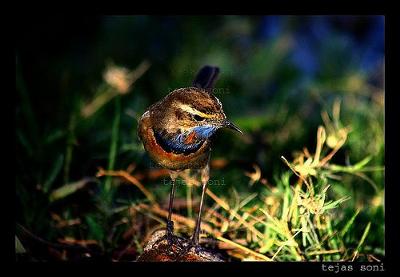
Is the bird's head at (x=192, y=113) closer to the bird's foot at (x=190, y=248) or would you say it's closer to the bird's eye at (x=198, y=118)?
the bird's eye at (x=198, y=118)

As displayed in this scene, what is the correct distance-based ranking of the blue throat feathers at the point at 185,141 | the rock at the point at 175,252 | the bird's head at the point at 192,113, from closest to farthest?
1. the bird's head at the point at 192,113
2. the blue throat feathers at the point at 185,141
3. the rock at the point at 175,252

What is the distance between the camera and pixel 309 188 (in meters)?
2.10

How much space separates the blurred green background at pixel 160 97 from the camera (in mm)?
2533

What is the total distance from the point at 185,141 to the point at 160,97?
1.48 meters

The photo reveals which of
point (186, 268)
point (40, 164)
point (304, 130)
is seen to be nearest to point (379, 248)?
point (186, 268)

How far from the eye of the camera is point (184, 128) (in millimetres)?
1986

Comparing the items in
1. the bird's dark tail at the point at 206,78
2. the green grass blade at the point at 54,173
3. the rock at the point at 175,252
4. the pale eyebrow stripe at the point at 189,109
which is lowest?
the rock at the point at 175,252

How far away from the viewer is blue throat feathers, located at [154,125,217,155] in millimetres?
2002

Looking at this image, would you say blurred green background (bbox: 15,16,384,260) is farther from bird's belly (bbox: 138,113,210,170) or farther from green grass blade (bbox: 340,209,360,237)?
bird's belly (bbox: 138,113,210,170)

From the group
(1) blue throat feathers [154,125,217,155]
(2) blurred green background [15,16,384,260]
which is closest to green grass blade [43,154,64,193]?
(2) blurred green background [15,16,384,260]

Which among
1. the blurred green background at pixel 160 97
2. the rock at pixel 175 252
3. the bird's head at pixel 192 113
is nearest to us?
the bird's head at pixel 192 113

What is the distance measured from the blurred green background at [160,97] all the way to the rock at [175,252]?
7.2 inches

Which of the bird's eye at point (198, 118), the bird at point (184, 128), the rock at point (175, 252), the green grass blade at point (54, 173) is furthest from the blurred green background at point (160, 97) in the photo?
the bird's eye at point (198, 118)

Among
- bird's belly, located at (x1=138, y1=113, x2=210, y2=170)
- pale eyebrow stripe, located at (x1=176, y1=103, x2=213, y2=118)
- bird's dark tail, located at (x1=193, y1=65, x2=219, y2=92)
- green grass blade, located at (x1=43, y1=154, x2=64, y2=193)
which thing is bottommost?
bird's belly, located at (x1=138, y1=113, x2=210, y2=170)
